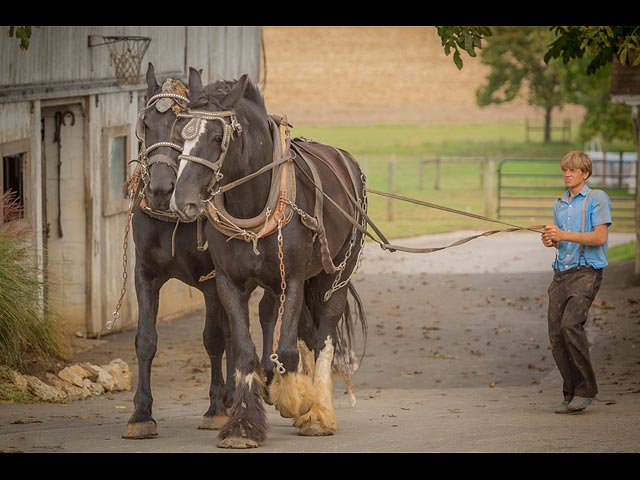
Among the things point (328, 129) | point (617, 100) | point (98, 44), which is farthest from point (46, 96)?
point (328, 129)

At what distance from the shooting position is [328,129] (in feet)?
198

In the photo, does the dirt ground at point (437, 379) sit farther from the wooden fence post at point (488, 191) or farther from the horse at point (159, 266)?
the wooden fence post at point (488, 191)

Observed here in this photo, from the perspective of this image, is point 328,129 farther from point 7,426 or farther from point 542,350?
point 7,426

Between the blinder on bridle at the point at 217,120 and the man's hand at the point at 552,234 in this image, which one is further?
the man's hand at the point at 552,234

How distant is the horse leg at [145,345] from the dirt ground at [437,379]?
17 cm

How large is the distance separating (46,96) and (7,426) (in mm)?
5259

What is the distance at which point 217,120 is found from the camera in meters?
8.30

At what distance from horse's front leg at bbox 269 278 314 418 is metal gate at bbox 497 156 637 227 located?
2100 cm

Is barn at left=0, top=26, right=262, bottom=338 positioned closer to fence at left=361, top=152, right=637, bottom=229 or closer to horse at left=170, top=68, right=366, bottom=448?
horse at left=170, top=68, right=366, bottom=448

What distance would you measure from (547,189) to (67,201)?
24.4m

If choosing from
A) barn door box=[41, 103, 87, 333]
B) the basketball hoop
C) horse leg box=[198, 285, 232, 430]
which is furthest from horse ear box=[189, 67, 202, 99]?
the basketball hoop

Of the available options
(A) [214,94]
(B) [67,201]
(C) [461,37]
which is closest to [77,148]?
(B) [67,201]

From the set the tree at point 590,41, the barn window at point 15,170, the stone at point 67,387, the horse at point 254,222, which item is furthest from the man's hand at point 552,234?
the barn window at point 15,170

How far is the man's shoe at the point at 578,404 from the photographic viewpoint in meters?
9.93
